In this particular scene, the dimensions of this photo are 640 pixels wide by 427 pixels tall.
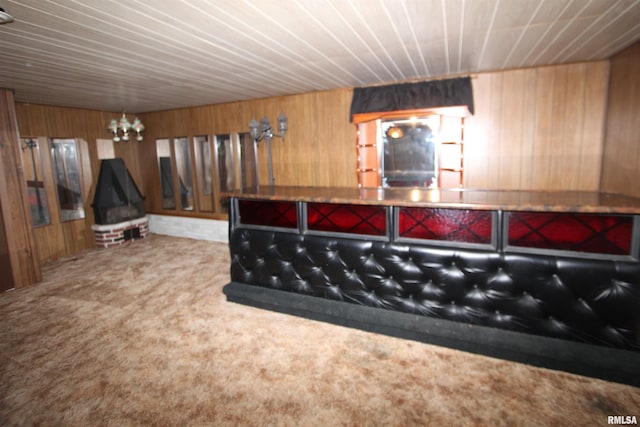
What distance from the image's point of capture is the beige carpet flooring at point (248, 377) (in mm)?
1971

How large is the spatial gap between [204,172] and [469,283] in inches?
227

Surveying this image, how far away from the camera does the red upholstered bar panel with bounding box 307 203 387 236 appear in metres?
2.65

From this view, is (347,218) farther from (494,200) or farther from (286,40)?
(286,40)

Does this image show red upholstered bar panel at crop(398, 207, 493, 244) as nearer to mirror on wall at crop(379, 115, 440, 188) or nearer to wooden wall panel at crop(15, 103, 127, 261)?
mirror on wall at crop(379, 115, 440, 188)

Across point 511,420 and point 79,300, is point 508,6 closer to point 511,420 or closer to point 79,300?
point 511,420

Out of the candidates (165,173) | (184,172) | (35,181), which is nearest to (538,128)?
(184,172)

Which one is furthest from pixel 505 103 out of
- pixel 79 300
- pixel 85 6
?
pixel 79 300

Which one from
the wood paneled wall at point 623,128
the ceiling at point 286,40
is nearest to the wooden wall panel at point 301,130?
the ceiling at point 286,40

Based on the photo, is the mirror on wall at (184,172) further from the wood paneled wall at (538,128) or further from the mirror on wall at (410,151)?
the wood paneled wall at (538,128)

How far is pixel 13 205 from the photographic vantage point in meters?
4.08

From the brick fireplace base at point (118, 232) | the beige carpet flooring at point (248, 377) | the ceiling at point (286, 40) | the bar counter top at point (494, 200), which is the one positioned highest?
the ceiling at point (286, 40)

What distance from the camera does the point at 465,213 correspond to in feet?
7.82

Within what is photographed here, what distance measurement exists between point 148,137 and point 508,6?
21.5ft

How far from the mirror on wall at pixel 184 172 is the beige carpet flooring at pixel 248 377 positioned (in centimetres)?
370
